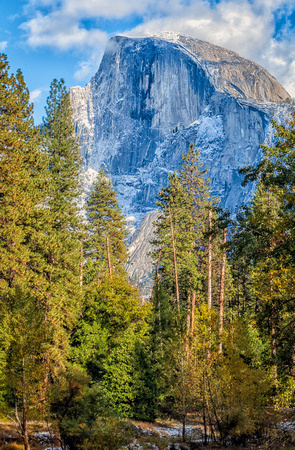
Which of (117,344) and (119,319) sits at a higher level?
(119,319)

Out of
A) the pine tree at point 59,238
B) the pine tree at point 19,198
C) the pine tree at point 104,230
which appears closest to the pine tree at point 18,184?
the pine tree at point 19,198

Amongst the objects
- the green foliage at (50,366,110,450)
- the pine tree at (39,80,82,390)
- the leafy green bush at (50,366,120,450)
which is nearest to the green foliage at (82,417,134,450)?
the leafy green bush at (50,366,120,450)

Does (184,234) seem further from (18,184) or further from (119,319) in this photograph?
(18,184)

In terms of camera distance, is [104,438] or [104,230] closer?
[104,438]

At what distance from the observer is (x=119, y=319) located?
25.2 m

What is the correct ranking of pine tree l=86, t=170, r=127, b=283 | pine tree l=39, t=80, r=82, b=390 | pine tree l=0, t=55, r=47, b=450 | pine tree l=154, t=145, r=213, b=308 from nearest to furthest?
pine tree l=0, t=55, r=47, b=450 < pine tree l=39, t=80, r=82, b=390 < pine tree l=154, t=145, r=213, b=308 < pine tree l=86, t=170, r=127, b=283

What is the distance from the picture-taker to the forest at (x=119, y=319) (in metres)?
10.7

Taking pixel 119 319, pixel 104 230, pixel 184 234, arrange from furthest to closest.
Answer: pixel 104 230 < pixel 184 234 < pixel 119 319

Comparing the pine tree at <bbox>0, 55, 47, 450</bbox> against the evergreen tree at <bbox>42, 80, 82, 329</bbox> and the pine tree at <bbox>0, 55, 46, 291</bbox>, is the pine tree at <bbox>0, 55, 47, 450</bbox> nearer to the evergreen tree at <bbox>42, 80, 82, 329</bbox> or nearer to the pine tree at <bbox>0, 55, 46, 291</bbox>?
the pine tree at <bbox>0, 55, 46, 291</bbox>

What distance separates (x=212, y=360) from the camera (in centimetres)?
1603

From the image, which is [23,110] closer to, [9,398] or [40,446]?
[9,398]

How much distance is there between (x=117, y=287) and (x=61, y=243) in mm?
6073

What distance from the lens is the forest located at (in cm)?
1073

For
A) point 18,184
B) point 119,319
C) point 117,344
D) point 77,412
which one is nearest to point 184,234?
point 119,319
